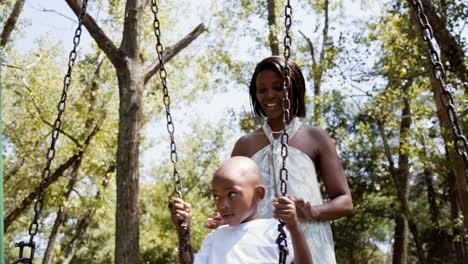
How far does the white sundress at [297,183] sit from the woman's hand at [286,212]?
0.30m

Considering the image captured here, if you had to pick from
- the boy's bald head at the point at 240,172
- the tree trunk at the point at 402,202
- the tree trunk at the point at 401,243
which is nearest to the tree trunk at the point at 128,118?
the boy's bald head at the point at 240,172

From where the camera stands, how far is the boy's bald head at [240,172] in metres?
1.97

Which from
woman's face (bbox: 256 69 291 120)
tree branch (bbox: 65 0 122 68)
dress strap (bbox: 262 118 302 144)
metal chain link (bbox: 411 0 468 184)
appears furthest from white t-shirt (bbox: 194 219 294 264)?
tree branch (bbox: 65 0 122 68)

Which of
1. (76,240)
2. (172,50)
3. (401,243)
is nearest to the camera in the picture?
(172,50)

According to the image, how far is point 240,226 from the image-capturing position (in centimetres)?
200

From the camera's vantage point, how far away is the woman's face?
227 cm

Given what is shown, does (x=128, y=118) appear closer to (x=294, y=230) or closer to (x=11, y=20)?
(x=294, y=230)

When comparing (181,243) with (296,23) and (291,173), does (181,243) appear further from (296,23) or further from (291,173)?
(296,23)

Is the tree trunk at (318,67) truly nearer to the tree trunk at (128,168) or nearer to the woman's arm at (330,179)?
the tree trunk at (128,168)

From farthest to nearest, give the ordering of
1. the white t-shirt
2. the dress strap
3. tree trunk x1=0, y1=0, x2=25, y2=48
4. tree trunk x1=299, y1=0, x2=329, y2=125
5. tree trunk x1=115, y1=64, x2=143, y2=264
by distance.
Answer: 1. tree trunk x1=299, y1=0, x2=329, y2=125
2. tree trunk x1=0, y1=0, x2=25, y2=48
3. tree trunk x1=115, y1=64, x2=143, y2=264
4. the dress strap
5. the white t-shirt

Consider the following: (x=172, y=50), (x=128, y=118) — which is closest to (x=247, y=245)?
(x=128, y=118)

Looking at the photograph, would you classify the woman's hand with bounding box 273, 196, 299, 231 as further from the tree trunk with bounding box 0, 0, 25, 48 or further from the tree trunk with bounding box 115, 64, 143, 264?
the tree trunk with bounding box 0, 0, 25, 48

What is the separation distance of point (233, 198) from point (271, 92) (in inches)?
23.1

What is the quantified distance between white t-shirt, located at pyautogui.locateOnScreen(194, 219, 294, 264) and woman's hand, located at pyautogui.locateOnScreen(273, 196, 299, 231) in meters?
0.16
